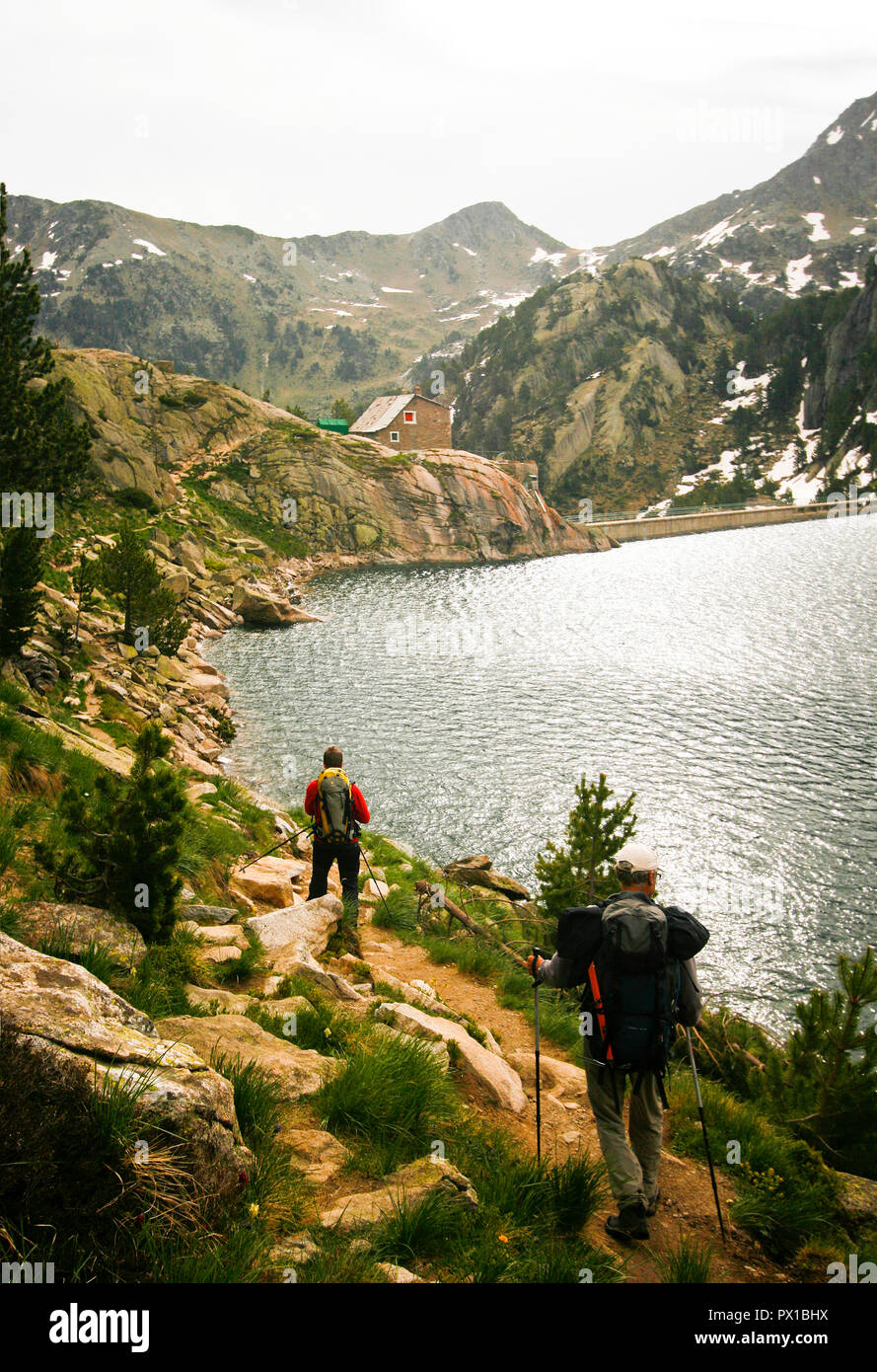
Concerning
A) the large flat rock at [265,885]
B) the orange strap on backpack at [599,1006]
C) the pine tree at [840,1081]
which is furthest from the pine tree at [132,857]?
the pine tree at [840,1081]

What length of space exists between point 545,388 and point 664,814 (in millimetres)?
173852

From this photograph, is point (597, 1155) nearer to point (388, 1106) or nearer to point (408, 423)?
point (388, 1106)

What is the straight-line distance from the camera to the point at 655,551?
10825 cm

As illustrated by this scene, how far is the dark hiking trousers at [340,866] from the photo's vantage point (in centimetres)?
1198

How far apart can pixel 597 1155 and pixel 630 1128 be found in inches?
40.0

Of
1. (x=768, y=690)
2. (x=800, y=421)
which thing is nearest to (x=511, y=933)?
(x=768, y=690)

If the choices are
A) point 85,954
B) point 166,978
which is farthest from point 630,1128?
point 85,954

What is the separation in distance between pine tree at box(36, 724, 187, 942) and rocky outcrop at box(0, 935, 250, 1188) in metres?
2.88

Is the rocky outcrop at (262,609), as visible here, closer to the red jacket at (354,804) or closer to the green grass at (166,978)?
the red jacket at (354,804)

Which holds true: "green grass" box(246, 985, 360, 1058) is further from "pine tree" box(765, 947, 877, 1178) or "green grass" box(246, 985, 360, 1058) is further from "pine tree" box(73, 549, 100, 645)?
"pine tree" box(73, 549, 100, 645)

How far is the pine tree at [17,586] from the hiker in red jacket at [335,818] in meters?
8.91

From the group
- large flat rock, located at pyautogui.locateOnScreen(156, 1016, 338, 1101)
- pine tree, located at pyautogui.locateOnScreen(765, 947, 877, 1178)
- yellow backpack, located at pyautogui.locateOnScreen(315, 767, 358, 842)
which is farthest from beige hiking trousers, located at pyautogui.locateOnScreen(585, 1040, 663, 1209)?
yellow backpack, located at pyautogui.locateOnScreen(315, 767, 358, 842)

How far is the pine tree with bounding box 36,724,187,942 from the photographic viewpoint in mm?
7660

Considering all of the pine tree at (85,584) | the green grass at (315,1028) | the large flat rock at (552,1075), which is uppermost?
the pine tree at (85,584)
